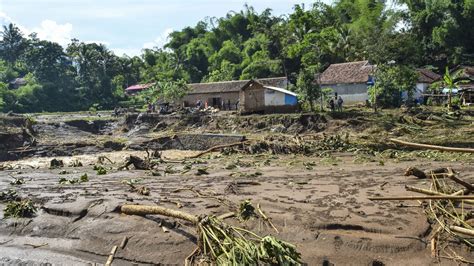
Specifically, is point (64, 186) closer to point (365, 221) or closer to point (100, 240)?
point (100, 240)

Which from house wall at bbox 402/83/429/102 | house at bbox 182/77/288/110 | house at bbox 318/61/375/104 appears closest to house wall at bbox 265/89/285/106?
house at bbox 182/77/288/110

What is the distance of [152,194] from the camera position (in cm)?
1591

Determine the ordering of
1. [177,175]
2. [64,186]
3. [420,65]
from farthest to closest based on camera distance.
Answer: [420,65], [177,175], [64,186]

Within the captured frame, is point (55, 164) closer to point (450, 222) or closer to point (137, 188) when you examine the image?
point (137, 188)

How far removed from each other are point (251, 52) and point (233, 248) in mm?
67743

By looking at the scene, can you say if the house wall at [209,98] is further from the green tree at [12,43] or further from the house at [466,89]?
the green tree at [12,43]

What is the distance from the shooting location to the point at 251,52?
7531cm

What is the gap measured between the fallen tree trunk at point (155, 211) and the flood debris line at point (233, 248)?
92mm

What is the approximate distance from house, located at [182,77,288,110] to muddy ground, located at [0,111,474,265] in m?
20.0

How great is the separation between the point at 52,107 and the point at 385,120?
180ft

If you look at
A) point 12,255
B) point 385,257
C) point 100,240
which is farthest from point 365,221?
point 12,255

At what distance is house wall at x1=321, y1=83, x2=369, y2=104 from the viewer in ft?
156

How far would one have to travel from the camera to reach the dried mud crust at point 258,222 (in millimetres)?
10664

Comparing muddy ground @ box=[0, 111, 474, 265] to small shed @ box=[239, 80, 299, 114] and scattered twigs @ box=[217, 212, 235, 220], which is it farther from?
small shed @ box=[239, 80, 299, 114]
